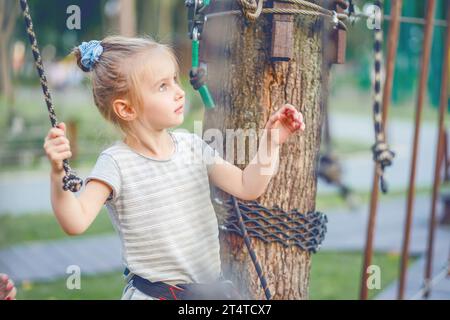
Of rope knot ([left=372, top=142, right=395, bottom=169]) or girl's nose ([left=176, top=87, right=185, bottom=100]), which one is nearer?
girl's nose ([left=176, top=87, right=185, bottom=100])

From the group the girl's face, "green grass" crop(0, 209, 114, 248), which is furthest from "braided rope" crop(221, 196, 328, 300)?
"green grass" crop(0, 209, 114, 248)

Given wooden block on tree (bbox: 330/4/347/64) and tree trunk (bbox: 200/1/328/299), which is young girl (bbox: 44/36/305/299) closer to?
tree trunk (bbox: 200/1/328/299)

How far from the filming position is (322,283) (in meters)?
5.34

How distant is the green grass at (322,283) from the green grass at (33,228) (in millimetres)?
1438

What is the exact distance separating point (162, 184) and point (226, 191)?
24 cm

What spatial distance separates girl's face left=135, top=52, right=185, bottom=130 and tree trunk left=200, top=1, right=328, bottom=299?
400 millimetres

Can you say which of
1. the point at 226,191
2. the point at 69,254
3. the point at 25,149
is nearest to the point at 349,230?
the point at 69,254

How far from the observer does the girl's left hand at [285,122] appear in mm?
2066

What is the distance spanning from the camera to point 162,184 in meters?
2.13

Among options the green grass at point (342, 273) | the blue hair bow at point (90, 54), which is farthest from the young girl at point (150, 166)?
the green grass at point (342, 273)

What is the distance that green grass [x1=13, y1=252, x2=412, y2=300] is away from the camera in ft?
16.0

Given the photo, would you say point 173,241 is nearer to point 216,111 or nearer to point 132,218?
point 132,218

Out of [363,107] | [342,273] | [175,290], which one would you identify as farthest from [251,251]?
[363,107]

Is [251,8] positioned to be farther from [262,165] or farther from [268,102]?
[262,165]
